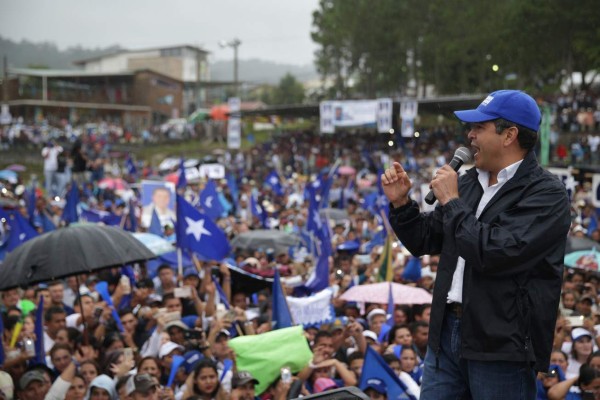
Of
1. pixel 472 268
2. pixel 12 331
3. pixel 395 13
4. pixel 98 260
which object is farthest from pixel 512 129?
pixel 395 13

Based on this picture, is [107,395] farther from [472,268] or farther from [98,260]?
[472,268]

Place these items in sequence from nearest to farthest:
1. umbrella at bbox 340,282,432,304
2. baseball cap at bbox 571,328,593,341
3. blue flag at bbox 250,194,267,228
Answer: baseball cap at bbox 571,328,593,341
umbrella at bbox 340,282,432,304
blue flag at bbox 250,194,267,228

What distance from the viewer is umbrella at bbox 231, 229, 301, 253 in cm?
1027

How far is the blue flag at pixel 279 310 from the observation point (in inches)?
231

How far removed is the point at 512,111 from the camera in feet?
7.54

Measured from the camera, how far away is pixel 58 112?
48156 millimetres

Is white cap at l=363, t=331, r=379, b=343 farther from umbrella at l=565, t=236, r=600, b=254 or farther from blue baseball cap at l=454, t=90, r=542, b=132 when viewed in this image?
umbrella at l=565, t=236, r=600, b=254

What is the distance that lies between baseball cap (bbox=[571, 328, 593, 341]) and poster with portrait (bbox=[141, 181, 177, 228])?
28.0ft

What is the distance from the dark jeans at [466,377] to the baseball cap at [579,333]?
12.0ft

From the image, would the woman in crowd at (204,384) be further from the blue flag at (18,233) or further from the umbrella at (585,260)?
the umbrella at (585,260)

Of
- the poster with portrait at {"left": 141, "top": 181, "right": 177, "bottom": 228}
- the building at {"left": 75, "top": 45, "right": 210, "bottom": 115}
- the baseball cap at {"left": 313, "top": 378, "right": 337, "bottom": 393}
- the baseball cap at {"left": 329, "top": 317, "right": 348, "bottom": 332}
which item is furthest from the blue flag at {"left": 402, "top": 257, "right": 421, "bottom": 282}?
the building at {"left": 75, "top": 45, "right": 210, "bottom": 115}

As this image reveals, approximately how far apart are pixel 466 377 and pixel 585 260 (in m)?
6.65

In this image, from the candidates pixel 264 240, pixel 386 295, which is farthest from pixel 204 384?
pixel 264 240

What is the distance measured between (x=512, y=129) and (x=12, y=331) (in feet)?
16.7
